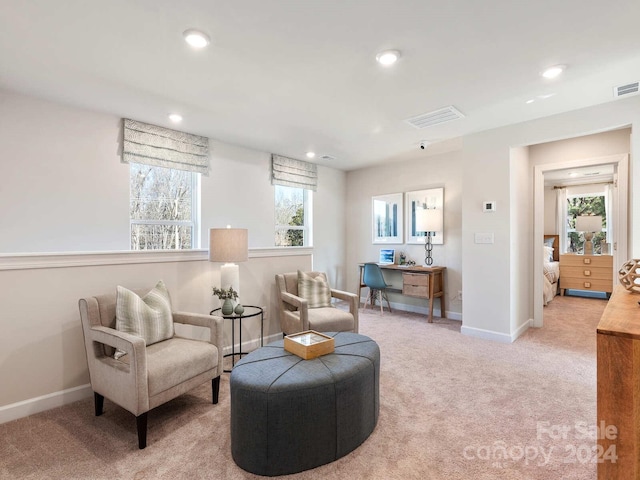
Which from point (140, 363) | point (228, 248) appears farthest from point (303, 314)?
point (140, 363)

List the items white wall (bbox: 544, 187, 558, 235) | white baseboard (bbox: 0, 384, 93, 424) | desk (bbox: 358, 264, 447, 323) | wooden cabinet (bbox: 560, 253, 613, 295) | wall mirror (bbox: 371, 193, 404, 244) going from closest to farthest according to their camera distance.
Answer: white baseboard (bbox: 0, 384, 93, 424), desk (bbox: 358, 264, 447, 323), wall mirror (bbox: 371, 193, 404, 244), wooden cabinet (bbox: 560, 253, 613, 295), white wall (bbox: 544, 187, 558, 235)

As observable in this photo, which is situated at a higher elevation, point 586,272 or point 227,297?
point 227,297

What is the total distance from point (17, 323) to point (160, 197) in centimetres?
188

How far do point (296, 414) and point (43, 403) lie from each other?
193 centimetres

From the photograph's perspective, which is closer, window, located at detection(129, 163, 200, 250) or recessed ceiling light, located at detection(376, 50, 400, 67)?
recessed ceiling light, located at detection(376, 50, 400, 67)

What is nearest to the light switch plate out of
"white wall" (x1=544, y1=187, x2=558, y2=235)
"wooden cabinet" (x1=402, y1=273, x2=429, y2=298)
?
"wooden cabinet" (x1=402, y1=273, x2=429, y2=298)

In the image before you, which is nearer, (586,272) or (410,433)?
(410,433)

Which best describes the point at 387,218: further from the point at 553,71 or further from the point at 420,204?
the point at 553,71

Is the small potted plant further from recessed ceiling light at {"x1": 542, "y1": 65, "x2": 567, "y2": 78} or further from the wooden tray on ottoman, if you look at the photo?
recessed ceiling light at {"x1": 542, "y1": 65, "x2": 567, "y2": 78}

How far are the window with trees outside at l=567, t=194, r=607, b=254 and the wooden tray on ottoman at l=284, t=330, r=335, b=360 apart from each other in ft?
23.0

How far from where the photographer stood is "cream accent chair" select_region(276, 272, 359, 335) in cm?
297

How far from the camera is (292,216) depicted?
5.16 meters

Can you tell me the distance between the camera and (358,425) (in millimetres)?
1788

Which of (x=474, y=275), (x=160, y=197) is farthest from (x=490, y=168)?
(x=160, y=197)
